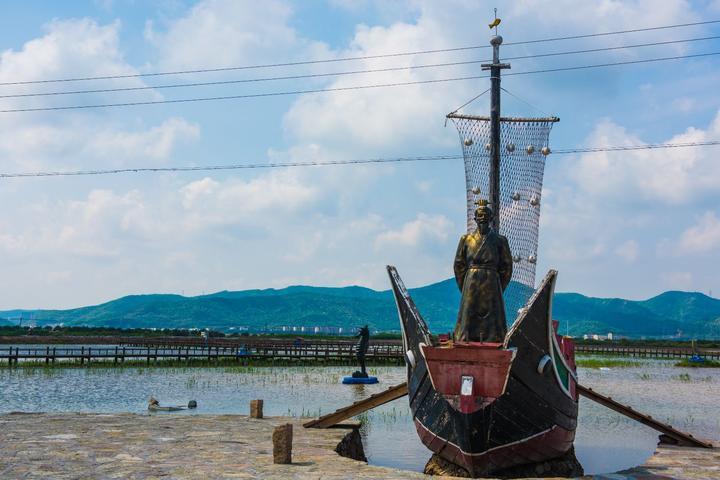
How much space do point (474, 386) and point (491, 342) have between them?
139cm

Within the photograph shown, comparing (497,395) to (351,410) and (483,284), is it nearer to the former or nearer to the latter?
(483,284)

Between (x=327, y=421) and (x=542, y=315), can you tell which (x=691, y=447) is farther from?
(x=327, y=421)

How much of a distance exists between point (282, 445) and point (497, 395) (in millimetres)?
3742

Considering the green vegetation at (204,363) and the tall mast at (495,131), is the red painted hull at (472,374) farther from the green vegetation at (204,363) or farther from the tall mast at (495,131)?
the green vegetation at (204,363)

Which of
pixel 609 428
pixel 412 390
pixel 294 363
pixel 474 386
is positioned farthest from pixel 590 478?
pixel 294 363

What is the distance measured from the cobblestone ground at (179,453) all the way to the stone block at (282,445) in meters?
0.17

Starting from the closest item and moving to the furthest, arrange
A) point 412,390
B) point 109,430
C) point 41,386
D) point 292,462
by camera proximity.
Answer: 1. point 292,462
2. point 412,390
3. point 109,430
4. point 41,386

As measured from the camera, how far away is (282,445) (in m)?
12.2

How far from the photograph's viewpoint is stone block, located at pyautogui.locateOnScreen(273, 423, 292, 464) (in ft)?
40.1

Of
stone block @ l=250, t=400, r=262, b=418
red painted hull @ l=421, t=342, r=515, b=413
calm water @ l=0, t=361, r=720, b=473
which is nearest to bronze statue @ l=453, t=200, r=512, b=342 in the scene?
red painted hull @ l=421, t=342, r=515, b=413

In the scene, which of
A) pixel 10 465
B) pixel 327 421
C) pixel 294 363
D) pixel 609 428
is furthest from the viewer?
pixel 294 363

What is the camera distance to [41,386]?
114 feet

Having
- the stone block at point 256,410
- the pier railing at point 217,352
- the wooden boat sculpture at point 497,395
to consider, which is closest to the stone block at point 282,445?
the wooden boat sculpture at point 497,395

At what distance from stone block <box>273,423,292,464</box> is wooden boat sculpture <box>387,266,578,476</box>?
270 centimetres
